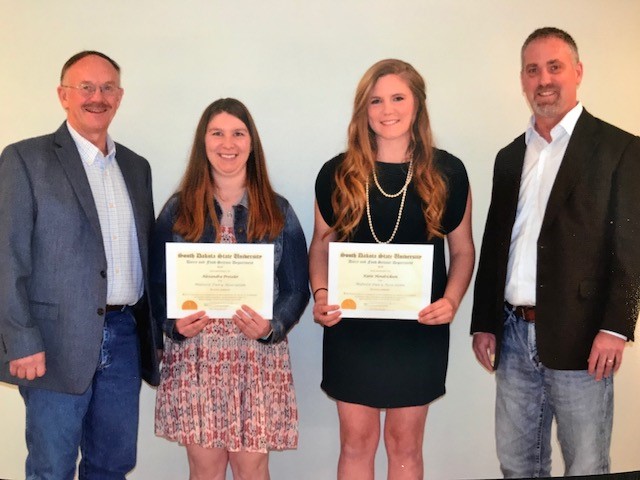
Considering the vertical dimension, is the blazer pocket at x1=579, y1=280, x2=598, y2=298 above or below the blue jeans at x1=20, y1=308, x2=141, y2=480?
above

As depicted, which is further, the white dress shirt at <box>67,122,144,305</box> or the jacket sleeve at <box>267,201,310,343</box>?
the jacket sleeve at <box>267,201,310,343</box>

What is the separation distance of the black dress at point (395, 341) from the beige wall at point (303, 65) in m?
0.51

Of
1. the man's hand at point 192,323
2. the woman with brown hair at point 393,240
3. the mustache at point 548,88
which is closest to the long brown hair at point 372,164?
the woman with brown hair at point 393,240

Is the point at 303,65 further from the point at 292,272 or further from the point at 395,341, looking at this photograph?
the point at 395,341

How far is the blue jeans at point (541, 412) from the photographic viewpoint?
7.43ft

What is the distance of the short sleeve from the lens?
242 centimetres

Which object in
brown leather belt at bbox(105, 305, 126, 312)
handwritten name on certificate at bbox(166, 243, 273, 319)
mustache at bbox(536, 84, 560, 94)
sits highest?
mustache at bbox(536, 84, 560, 94)

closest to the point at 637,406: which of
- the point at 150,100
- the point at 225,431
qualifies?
the point at 225,431

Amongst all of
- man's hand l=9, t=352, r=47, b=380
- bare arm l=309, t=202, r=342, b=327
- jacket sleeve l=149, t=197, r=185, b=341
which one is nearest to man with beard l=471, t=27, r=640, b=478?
bare arm l=309, t=202, r=342, b=327

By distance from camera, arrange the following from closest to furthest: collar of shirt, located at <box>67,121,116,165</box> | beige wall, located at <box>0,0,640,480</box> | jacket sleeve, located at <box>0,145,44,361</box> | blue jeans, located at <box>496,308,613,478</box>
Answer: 1. jacket sleeve, located at <box>0,145,44,361</box>
2. blue jeans, located at <box>496,308,613,478</box>
3. collar of shirt, located at <box>67,121,116,165</box>
4. beige wall, located at <box>0,0,640,480</box>

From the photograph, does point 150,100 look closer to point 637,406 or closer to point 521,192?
point 521,192

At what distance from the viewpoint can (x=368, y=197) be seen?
242cm

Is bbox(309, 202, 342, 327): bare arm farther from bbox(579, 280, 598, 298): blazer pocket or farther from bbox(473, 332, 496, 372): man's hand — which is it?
bbox(579, 280, 598, 298): blazer pocket

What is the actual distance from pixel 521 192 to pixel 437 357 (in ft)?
2.32
